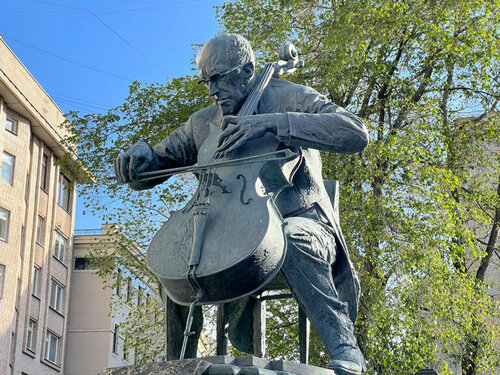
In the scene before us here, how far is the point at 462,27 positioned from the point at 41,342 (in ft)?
76.2

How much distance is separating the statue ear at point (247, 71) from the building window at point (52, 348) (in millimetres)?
34369

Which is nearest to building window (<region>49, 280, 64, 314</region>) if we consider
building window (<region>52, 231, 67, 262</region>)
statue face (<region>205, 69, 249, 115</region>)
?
building window (<region>52, 231, 67, 262</region>)

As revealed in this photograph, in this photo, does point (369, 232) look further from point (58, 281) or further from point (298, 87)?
point (58, 281)

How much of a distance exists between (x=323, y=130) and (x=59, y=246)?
37.3 metres

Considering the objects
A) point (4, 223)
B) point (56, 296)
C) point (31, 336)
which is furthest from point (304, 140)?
point (56, 296)

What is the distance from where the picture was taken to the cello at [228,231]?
4.00 metres

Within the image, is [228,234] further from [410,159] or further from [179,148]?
[410,159]

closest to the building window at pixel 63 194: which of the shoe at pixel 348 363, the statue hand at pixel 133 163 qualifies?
the statue hand at pixel 133 163

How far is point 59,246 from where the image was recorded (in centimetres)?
4047

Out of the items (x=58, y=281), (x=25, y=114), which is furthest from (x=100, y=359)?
(x=25, y=114)

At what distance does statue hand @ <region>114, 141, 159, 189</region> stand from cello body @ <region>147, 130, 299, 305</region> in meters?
0.48

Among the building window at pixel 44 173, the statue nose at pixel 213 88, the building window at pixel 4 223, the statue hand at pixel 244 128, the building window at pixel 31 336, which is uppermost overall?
the building window at pixel 44 173

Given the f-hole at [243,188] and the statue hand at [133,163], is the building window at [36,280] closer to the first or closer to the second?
the statue hand at [133,163]

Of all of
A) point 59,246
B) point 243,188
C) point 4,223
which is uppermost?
point 59,246
